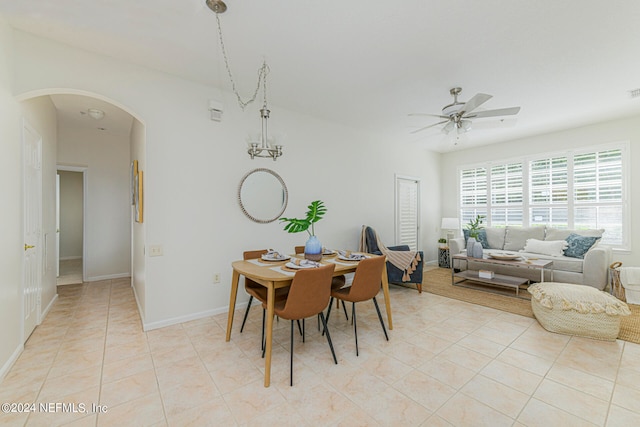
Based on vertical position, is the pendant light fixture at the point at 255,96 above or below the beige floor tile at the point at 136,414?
above

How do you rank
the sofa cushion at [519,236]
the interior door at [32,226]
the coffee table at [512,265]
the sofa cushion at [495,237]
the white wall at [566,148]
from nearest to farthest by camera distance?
the interior door at [32,226] < the coffee table at [512,265] < the white wall at [566,148] < the sofa cushion at [519,236] < the sofa cushion at [495,237]

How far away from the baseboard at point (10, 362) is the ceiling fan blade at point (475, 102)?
15.0 feet

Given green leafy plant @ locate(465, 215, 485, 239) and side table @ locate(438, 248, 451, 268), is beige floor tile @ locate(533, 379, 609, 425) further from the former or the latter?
side table @ locate(438, 248, 451, 268)

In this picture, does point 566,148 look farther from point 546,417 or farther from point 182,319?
point 182,319

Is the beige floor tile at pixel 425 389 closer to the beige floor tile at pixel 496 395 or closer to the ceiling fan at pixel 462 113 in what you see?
the beige floor tile at pixel 496 395

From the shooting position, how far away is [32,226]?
2.76 metres

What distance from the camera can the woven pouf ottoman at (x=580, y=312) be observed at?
2.56 meters

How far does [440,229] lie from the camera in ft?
22.5

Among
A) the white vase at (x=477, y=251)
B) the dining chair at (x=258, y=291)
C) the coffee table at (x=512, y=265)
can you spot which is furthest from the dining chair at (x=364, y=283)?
the white vase at (x=477, y=251)

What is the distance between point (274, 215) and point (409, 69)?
2410 millimetres

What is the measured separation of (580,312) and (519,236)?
2991 mm

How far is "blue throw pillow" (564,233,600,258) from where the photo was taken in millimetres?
4239

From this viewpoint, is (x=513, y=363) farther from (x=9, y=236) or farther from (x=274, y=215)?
(x=9, y=236)

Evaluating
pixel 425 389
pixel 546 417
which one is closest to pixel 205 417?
pixel 425 389
